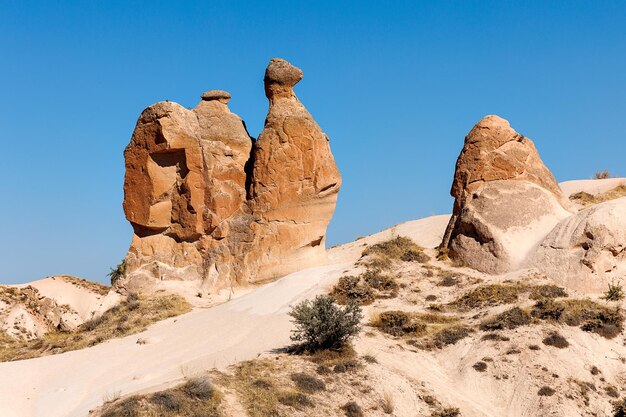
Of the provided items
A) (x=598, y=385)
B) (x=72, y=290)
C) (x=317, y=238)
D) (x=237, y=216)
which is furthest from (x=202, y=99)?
(x=598, y=385)

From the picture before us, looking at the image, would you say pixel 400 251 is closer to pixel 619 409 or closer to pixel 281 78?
pixel 281 78

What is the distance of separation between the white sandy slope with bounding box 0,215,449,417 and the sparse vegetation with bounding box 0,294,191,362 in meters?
0.76

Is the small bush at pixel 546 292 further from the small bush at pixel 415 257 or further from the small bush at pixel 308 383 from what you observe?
the small bush at pixel 308 383

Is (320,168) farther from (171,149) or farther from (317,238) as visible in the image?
(171,149)

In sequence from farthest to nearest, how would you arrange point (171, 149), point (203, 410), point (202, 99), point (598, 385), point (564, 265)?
point (202, 99), point (171, 149), point (564, 265), point (598, 385), point (203, 410)

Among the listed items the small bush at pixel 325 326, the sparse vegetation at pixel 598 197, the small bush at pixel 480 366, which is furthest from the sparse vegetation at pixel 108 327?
the sparse vegetation at pixel 598 197

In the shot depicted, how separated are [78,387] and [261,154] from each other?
12.2 m

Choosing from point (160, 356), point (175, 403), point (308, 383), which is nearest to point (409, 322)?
point (308, 383)

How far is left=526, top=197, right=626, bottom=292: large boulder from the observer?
18141 millimetres

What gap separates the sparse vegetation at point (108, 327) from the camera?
20.3m

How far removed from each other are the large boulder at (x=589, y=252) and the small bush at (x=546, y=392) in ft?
15.8

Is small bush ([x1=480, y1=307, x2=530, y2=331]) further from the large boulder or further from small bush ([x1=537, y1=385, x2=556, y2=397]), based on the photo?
the large boulder

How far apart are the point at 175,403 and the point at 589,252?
11.4m

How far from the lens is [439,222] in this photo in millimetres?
35031
